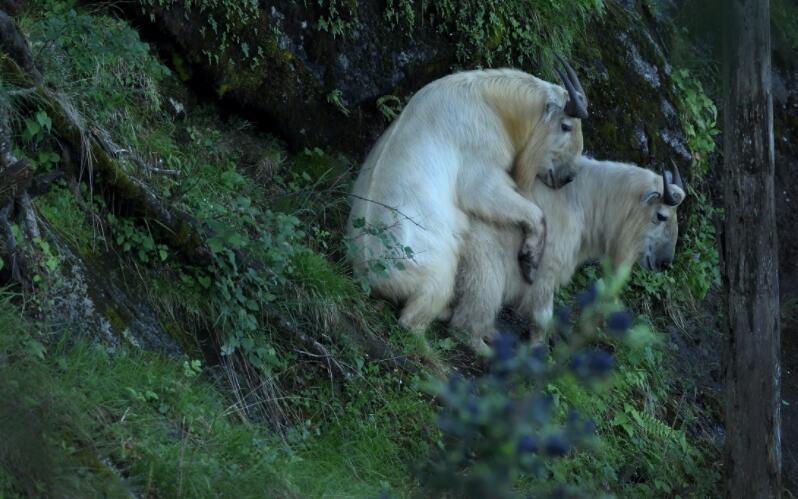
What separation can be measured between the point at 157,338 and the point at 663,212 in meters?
4.35

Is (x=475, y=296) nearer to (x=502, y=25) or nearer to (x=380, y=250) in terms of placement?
(x=380, y=250)

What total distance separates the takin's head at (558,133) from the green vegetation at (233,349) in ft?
3.98

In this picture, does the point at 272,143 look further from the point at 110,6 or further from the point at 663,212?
the point at 663,212

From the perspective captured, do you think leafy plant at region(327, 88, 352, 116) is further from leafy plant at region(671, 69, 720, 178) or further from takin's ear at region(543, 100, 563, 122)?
leafy plant at region(671, 69, 720, 178)

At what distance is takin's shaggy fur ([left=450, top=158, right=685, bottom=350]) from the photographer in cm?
836

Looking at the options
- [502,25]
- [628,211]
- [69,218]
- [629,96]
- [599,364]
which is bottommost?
[628,211]

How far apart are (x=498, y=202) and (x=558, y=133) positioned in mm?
736

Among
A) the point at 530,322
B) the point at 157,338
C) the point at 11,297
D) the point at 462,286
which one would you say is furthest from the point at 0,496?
the point at 530,322

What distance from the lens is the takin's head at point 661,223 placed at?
28.8ft

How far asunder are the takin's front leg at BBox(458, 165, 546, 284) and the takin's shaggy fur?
89 mm

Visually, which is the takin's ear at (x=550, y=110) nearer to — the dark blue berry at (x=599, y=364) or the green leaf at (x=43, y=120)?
the green leaf at (x=43, y=120)

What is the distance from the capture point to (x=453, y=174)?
8.09 m

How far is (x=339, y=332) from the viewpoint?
270 inches

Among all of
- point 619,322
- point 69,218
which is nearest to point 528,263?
point 69,218
